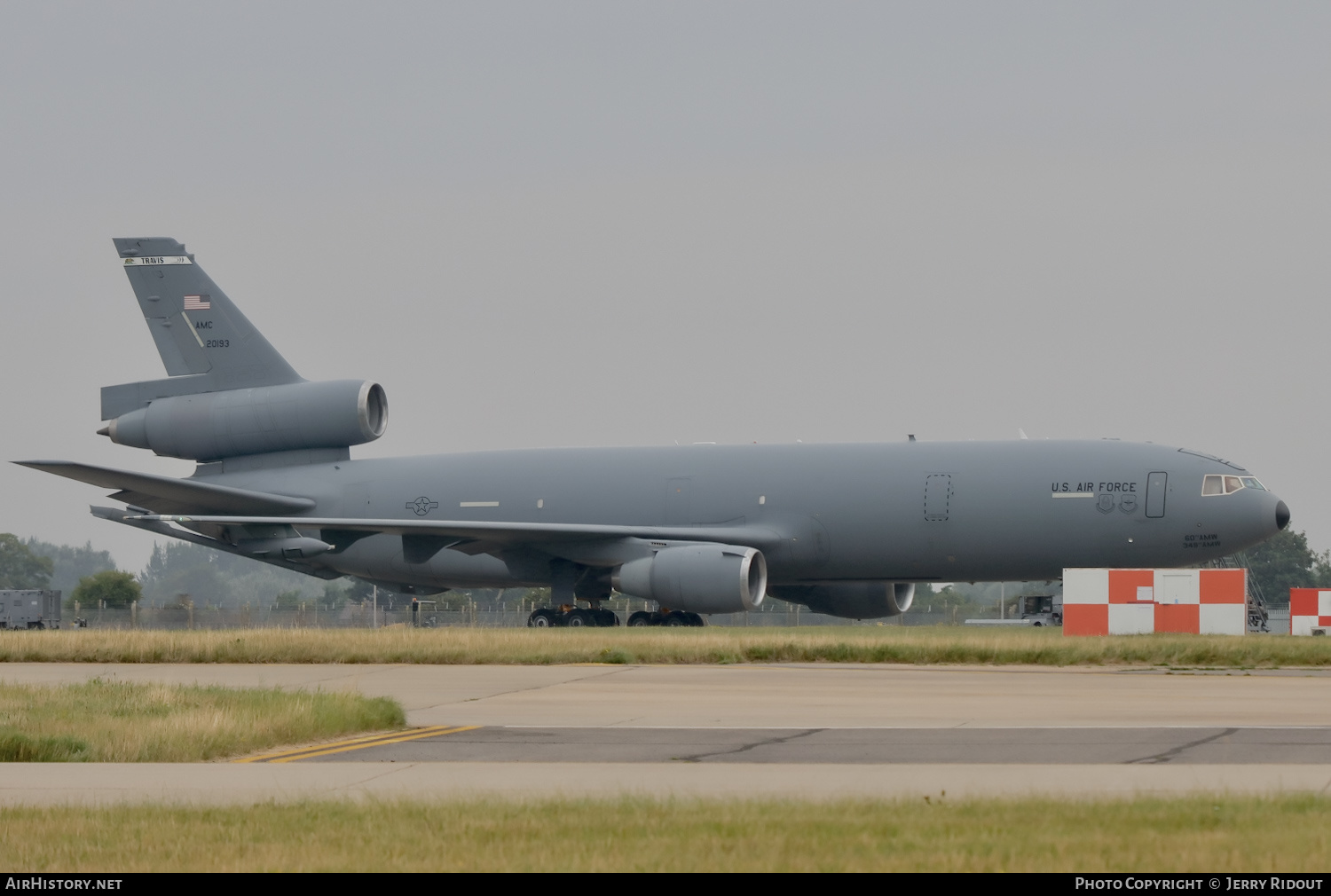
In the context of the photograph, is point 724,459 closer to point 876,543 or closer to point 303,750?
point 876,543

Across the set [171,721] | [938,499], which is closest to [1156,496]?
[938,499]

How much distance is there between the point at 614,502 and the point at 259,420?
30.0 ft

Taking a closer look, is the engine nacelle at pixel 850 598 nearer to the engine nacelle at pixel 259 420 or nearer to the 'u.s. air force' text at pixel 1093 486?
the 'u.s. air force' text at pixel 1093 486

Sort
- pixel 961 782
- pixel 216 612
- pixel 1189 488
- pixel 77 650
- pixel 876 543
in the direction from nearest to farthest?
pixel 961 782, pixel 77 650, pixel 1189 488, pixel 876 543, pixel 216 612

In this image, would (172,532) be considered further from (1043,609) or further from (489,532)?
(1043,609)

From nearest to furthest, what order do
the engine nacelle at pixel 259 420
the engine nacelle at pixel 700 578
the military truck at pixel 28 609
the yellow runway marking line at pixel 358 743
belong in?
the yellow runway marking line at pixel 358 743 < the engine nacelle at pixel 700 578 < the engine nacelle at pixel 259 420 < the military truck at pixel 28 609

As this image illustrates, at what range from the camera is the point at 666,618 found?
114 ft

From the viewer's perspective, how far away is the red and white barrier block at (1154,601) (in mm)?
25484

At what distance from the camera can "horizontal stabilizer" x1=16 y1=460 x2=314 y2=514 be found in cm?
3509

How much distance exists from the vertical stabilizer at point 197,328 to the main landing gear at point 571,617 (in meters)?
9.19

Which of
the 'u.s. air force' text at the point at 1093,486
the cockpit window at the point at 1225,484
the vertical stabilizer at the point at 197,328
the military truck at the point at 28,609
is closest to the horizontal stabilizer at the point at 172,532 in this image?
the vertical stabilizer at the point at 197,328

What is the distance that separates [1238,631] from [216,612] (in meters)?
26.4

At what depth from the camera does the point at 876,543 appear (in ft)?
106

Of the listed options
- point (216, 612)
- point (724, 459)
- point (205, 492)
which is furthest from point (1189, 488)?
point (216, 612)
